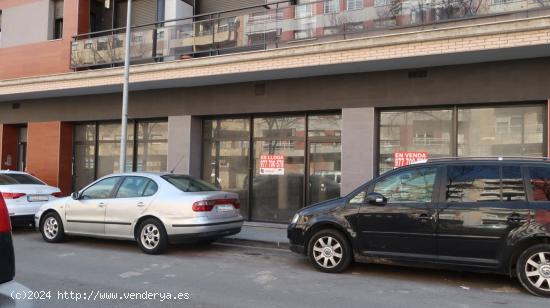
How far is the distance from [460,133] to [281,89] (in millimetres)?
4425

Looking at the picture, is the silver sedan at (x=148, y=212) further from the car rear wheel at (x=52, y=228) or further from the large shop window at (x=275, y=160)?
the large shop window at (x=275, y=160)

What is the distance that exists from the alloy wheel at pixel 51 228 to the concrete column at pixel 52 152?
6616 mm

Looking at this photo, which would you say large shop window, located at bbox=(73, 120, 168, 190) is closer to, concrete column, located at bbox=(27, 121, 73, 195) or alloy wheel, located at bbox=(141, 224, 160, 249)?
concrete column, located at bbox=(27, 121, 73, 195)

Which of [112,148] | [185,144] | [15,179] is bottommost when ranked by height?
[15,179]

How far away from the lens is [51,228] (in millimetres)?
10102

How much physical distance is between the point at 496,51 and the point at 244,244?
6.19 meters

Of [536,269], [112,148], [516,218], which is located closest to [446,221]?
[516,218]

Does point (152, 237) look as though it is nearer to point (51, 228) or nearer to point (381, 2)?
point (51, 228)

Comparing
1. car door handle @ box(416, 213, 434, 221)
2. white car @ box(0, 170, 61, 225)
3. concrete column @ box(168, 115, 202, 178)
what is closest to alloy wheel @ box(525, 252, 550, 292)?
car door handle @ box(416, 213, 434, 221)

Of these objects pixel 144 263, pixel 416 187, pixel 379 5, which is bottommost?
pixel 144 263

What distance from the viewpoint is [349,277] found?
7.20m

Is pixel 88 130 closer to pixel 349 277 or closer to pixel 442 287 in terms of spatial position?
pixel 349 277

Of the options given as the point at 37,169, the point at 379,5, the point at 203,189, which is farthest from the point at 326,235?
the point at 37,169

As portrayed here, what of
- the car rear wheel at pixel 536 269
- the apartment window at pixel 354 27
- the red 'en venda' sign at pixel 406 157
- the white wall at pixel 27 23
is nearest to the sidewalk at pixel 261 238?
the red 'en venda' sign at pixel 406 157
